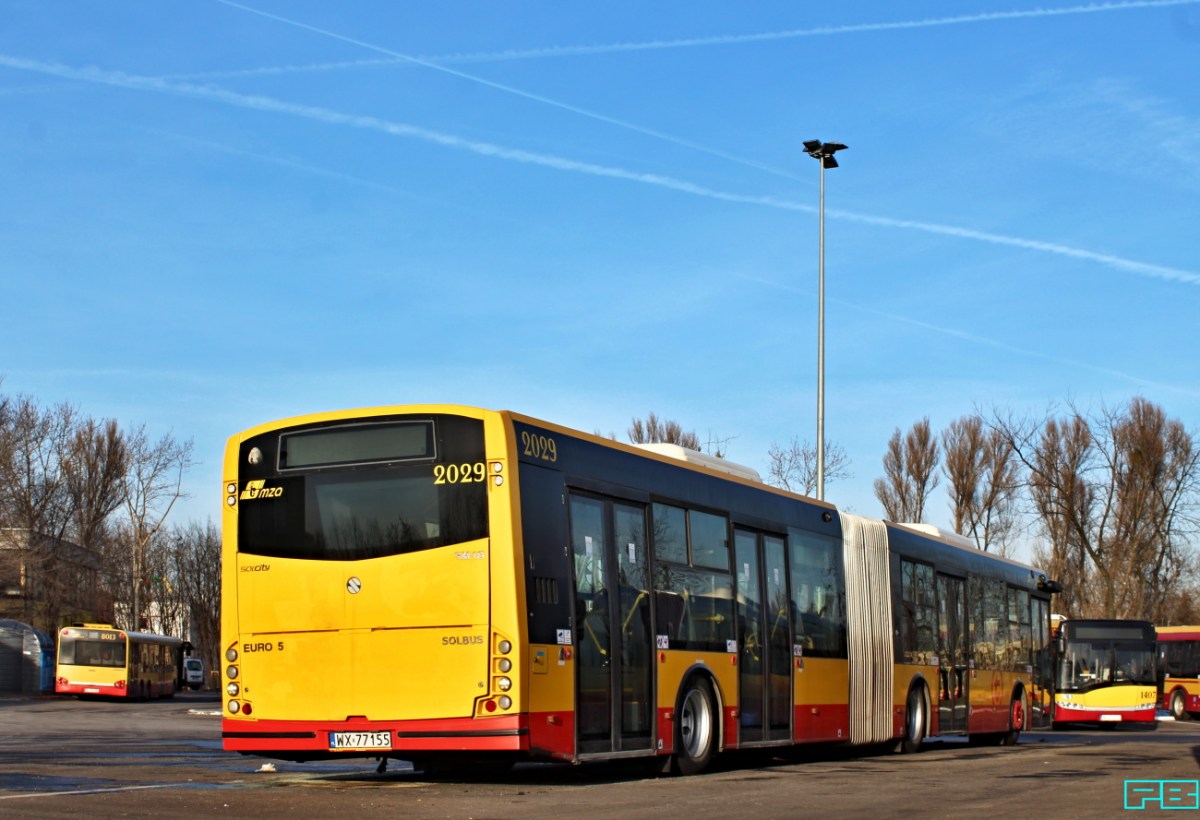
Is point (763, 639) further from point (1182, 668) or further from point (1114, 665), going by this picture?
point (1182, 668)

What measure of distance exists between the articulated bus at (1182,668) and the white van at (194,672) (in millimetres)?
67398

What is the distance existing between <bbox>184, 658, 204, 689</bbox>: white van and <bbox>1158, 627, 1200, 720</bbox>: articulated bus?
67.4 m

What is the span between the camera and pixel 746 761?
1852cm

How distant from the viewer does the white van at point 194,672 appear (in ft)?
325

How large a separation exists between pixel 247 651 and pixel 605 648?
10.6ft

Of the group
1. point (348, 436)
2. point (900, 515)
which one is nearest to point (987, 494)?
point (900, 515)

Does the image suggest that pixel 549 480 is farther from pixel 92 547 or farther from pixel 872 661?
pixel 92 547

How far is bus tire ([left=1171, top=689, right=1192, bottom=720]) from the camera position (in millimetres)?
49562

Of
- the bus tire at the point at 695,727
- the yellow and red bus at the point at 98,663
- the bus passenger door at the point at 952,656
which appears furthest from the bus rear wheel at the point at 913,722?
the yellow and red bus at the point at 98,663

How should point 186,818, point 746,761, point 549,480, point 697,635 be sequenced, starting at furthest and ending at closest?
point 746,761 → point 697,635 → point 549,480 → point 186,818

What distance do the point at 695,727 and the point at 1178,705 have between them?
129 ft

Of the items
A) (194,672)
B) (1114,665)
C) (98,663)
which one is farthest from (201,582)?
(1114,665)

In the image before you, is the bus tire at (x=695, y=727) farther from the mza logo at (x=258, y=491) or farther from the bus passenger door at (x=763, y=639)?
the mza logo at (x=258, y=491)

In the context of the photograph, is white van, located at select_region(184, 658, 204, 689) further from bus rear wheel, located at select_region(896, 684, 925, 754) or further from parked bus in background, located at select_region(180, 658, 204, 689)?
bus rear wheel, located at select_region(896, 684, 925, 754)
